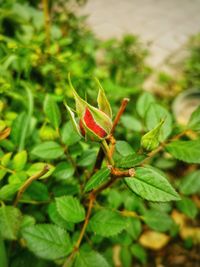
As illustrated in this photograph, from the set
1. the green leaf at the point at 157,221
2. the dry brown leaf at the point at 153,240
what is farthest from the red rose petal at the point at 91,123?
the dry brown leaf at the point at 153,240

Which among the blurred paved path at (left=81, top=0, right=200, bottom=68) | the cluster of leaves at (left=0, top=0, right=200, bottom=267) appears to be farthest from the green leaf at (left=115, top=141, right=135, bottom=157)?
the blurred paved path at (left=81, top=0, right=200, bottom=68)

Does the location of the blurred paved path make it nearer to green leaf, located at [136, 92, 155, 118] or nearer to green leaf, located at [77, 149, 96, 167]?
green leaf, located at [136, 92, 155, 118]

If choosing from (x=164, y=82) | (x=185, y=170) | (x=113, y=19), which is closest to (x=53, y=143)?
(x=185, y=170)

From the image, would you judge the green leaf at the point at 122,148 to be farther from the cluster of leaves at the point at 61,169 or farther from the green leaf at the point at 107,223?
the green leaf at the point at 107,223

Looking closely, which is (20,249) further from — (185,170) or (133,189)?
(185,170)

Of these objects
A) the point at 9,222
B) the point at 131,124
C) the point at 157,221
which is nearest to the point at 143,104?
the point at 131,124

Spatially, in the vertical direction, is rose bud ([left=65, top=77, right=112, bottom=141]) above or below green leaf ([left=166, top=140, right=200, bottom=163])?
above

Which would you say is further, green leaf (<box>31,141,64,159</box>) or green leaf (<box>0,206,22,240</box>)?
green leaf (<box>31,141,64,159</box>)

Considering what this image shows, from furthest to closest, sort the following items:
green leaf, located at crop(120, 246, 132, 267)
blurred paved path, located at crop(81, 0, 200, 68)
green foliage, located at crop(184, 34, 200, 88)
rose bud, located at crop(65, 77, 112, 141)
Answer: blurred paved path, located at crop(81, 0, 200, 68) → green foliage, located at crop(184, 34, 200, 88) → green leaf, located at crop(120, 246, 132, 267) → rose bud, located at crop(65, 77, 112, 141)
